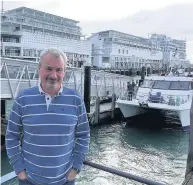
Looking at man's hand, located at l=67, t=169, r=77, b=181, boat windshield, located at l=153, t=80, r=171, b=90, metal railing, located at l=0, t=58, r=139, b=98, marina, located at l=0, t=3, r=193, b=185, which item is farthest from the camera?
boat windshield, located at l=153, t=80, r=171, b=90

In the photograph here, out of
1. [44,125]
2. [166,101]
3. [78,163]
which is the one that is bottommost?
[166,101]

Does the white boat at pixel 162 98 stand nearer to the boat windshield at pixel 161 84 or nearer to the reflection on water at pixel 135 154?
the boat windshield at pixel 161 84

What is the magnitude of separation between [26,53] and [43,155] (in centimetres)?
5603

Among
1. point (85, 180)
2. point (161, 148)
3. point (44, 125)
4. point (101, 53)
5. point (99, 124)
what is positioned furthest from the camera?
point (101, 53)

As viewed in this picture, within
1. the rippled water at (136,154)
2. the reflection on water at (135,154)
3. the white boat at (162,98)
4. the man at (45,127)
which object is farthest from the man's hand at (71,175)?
the white boat at (162,98)

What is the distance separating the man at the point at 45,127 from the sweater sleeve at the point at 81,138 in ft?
0.21

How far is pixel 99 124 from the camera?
1878 cm

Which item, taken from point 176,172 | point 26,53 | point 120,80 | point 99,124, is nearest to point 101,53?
point 26,53

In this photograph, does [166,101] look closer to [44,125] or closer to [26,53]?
[44,125]

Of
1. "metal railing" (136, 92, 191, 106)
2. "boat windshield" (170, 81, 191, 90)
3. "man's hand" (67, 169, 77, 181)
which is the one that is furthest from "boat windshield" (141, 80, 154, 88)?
"man's hand" (67, 169, 77, 181)

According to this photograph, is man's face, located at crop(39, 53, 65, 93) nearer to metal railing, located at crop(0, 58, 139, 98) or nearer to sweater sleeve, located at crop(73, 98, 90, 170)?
sweater sleeve, located at crop(73, 98, 90, 170)

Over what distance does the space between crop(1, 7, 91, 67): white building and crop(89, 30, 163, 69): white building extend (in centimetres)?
649

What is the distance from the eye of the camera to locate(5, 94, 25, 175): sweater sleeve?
2088 mm

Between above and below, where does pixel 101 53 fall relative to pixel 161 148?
above
